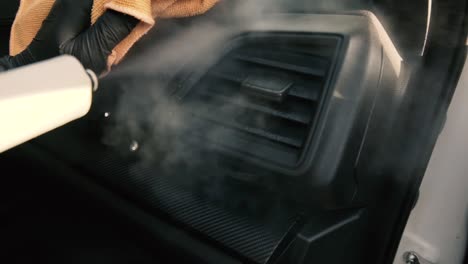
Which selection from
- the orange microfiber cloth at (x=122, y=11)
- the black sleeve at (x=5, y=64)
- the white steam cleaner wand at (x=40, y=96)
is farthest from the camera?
the black sleeve at (x=5, y=64)

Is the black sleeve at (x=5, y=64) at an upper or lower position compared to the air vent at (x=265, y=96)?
lower

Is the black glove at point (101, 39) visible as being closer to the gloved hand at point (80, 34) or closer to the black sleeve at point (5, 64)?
the gloved hand at point (80, 34)

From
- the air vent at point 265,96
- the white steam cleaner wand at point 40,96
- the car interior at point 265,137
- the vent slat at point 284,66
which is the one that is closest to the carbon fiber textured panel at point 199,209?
the car interior at point 265,137

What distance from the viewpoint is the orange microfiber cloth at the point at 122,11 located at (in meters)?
0.64

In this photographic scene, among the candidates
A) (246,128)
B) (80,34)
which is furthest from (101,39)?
(246,128)

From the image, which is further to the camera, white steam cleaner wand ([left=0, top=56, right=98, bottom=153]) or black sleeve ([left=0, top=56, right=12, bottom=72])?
black sleeve ([left=0, top=56, right=12, bottom=72])

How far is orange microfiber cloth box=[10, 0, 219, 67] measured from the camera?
2.09 ft

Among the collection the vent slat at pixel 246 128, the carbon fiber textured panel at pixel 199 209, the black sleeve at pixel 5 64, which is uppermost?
the vent slat at pixel 246 128

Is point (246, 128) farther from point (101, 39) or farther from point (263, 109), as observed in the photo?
point (101, 39)

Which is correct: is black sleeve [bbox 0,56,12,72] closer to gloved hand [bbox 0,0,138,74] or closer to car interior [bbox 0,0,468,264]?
gloved hand [bbox 0,0,138,74]

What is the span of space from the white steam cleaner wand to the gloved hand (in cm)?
28

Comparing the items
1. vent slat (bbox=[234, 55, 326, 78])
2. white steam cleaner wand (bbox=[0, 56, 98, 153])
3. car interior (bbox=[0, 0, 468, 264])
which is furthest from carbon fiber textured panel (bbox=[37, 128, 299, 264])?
white steam cleaner wand (bbox=[0, 56, 98, 153])

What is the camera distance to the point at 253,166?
0.75 meters

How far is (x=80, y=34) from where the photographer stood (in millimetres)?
758
